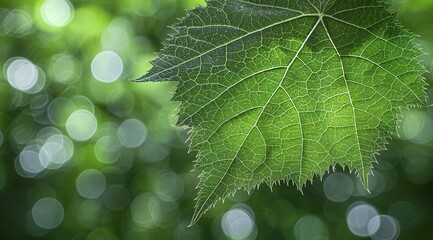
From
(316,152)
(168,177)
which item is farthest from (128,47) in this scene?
(316,152)

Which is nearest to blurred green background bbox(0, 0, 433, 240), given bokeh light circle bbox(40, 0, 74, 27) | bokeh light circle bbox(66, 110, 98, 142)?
bokeh light circle bbox(66, 110, 98, 142)

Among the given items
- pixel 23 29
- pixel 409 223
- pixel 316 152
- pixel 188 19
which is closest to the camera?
pixel 188 19

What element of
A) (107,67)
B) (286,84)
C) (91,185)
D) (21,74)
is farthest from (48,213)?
(286,84)

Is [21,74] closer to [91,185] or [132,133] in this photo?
[132,133]

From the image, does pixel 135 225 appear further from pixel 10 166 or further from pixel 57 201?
pixel 10 166

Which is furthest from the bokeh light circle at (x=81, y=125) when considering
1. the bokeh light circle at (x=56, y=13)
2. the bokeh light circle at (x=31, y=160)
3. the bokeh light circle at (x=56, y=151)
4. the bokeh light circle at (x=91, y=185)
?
the bokeh light circle at (x=31, y=160)

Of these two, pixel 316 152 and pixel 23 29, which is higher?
pixel 23 29

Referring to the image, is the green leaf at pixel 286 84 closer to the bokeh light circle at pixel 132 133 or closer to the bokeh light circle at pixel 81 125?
the bokeh light circle at pixel 81 125
